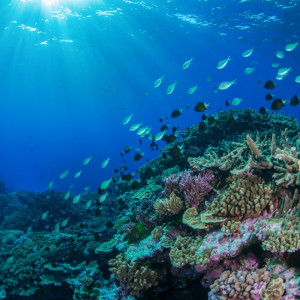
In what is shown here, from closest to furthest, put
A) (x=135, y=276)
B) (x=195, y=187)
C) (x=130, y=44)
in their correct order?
(x=135, y=276), (x=195, y=187), (x=130, y=44)

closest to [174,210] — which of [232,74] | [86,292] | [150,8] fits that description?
[86,292]

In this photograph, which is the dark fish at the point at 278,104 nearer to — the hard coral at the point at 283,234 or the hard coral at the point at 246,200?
the hard coral at the point at 246,200

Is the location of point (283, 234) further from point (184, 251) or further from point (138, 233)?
point (138, 233)

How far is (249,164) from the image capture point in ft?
15.2

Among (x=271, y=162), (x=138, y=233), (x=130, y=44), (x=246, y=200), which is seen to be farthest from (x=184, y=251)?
(x=130, y=44)

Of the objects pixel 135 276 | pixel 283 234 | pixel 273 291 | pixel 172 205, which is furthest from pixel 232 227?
pixel 135 276

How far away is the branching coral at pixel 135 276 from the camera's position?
481 centimetres

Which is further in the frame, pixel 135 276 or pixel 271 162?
pixel 135 276

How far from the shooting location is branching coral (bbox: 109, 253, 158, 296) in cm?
481

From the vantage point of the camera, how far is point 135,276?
487cm

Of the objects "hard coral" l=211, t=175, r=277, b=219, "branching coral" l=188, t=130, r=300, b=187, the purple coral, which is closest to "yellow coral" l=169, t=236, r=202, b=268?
"hard coral" l=211, t=175, r=277, b=219

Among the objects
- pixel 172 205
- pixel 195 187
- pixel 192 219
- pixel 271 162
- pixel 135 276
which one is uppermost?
pixel 271 162

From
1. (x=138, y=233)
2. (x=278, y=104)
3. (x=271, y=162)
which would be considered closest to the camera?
(x=271, y=162)

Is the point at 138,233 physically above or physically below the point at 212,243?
below
